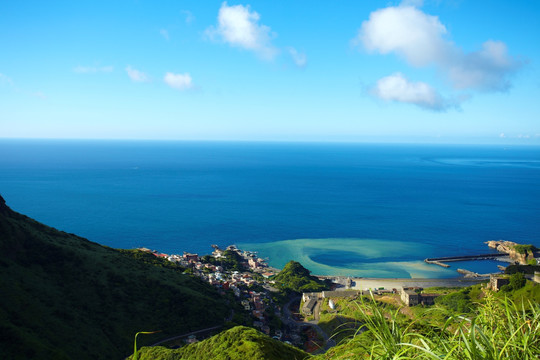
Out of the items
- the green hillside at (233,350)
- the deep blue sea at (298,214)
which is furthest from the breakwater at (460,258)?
the green hillside at (233,350)

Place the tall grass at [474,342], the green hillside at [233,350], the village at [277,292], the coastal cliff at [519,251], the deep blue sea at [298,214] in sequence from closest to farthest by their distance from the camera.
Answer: the tall grass at [474,342], the green hillside at [233,350], the village at [277,292], the coastal cliff at [519,251], the deep blue sea at [298,214]

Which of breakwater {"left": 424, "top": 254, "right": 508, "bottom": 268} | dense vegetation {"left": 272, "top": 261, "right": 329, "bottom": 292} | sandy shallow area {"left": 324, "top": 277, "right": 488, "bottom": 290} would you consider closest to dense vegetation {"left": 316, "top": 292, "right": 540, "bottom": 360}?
dense vegetation {"left": 272, "top": 261, "right": 329, "bottom": 292}

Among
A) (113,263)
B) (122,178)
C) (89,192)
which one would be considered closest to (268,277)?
(113,263)

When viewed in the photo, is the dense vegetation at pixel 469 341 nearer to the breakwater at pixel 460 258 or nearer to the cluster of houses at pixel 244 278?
the cluster of houses at pixel 244 278

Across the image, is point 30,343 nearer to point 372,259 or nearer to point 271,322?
point 271,322

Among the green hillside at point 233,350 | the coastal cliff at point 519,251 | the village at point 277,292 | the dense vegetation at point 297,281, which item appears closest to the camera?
the green hillside at point 233,350

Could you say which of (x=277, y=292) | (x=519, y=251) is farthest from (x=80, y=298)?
(x=519, y=251)

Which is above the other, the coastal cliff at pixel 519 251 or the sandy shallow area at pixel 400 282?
the coastal cliff at pixel 519 251

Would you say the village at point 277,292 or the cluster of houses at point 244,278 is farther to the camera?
the cluster of houses at point 244,278
